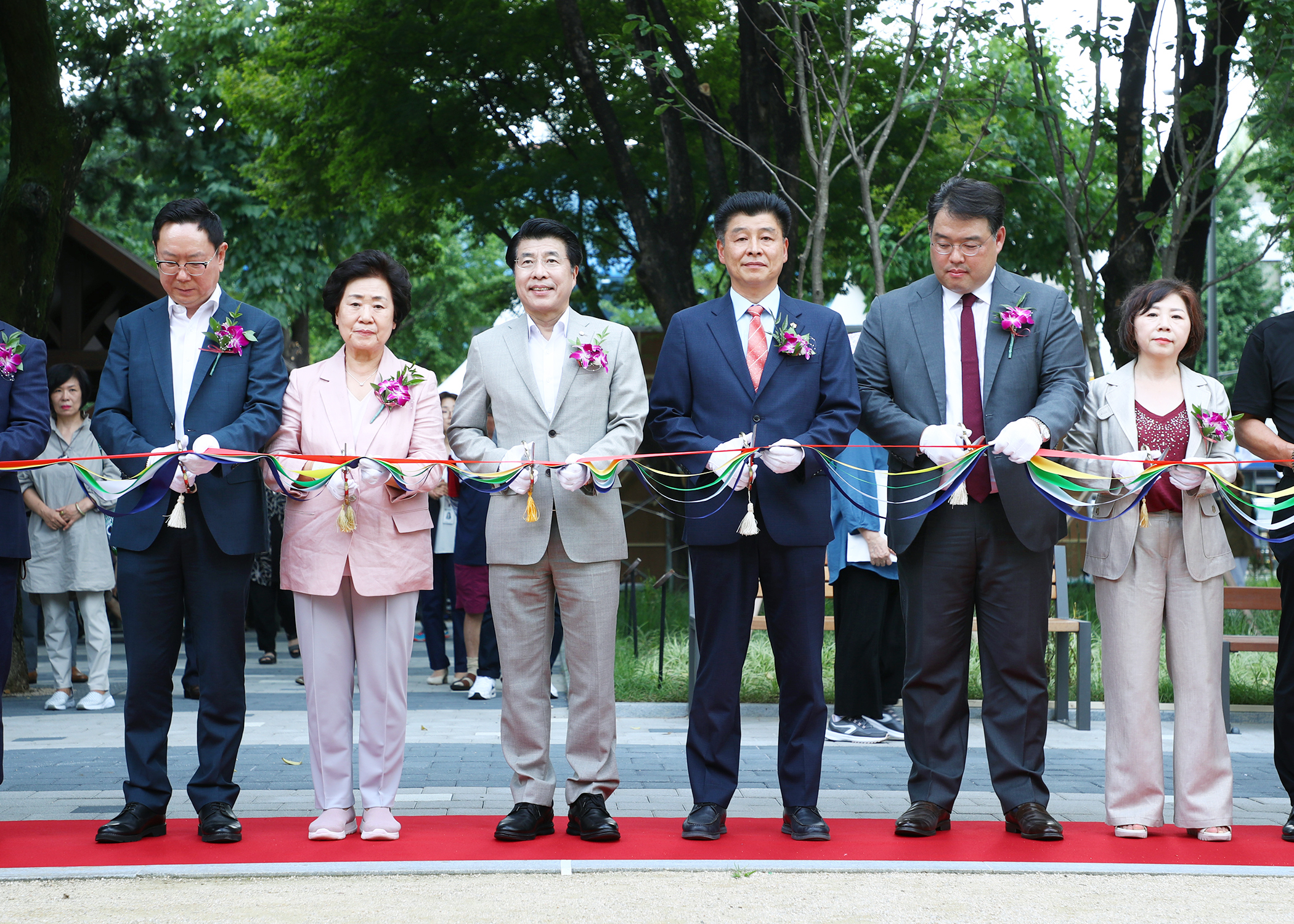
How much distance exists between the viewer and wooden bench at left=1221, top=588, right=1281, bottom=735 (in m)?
7.13

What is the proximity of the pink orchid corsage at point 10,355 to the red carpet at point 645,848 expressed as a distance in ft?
5.56

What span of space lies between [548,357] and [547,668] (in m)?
1.17

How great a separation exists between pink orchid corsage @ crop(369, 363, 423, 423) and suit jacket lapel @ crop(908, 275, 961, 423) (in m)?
1.90

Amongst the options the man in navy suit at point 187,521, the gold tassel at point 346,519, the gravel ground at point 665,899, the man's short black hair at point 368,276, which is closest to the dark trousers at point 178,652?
the man in navy suit at point 187,521

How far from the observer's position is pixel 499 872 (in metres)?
4.09

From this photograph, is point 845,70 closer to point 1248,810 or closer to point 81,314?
point 1248,810

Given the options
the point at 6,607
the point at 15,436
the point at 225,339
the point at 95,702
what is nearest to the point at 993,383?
the point at 225,339

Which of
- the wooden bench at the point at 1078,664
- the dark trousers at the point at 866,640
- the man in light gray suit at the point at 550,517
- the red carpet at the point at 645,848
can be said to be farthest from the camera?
the wooden bench at the point at 1078,664

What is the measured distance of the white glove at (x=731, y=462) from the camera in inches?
176

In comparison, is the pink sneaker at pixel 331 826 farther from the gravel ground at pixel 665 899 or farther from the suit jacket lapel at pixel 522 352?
the suit jacket lapel at pixel 522 352

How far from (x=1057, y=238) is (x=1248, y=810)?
11670 millimetres

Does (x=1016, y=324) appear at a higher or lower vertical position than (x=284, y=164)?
lower

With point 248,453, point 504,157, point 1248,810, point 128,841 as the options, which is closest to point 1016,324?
point 1248,810

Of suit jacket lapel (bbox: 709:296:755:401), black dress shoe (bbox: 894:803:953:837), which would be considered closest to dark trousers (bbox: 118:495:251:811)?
suit jacket lapel (bbox: 709:296:755:401)
